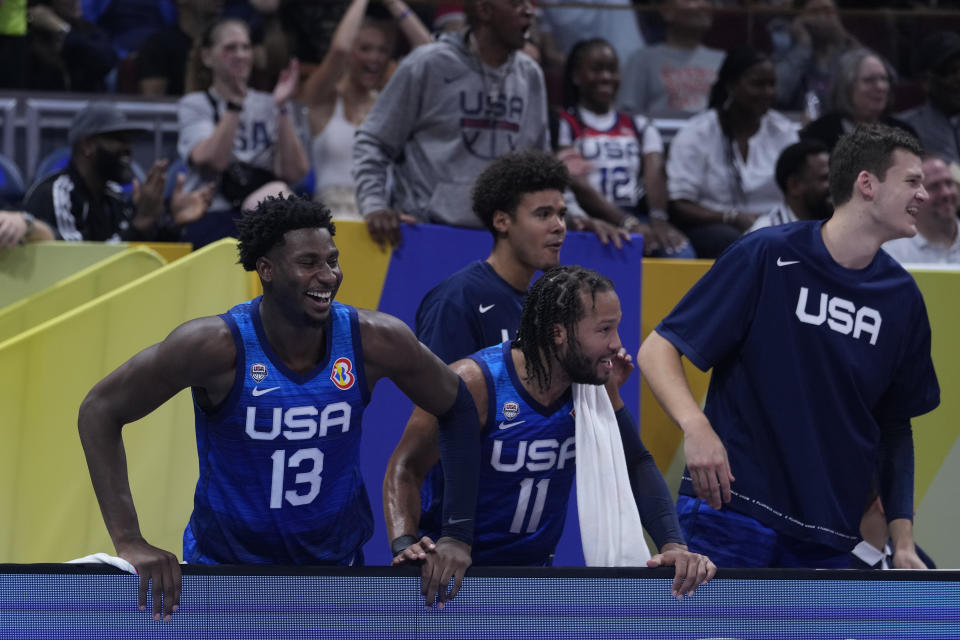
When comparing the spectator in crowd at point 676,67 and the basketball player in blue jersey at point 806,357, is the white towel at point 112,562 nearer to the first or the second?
the basketball player in blue jersey at point 806,357

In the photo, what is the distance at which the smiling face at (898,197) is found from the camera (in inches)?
159

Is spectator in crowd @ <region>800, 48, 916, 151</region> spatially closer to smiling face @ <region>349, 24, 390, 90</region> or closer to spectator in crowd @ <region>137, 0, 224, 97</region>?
smiling face @ <region>349, 24, 390, 90</region>

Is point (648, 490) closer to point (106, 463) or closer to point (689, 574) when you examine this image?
point (689, 574)

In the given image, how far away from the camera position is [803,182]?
6.11 m

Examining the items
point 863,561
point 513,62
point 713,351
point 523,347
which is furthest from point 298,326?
point 513,62

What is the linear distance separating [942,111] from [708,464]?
4.89 m

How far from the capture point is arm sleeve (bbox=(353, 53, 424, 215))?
550 cm

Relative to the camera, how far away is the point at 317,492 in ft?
11.7

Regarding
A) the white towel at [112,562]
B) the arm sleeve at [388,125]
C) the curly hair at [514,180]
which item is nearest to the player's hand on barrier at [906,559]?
the curly hair at [514,180]

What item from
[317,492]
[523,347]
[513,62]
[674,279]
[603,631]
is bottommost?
[603,631]

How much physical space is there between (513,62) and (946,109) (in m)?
3.41

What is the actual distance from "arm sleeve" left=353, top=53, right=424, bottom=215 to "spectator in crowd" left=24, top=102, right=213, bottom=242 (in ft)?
4.33

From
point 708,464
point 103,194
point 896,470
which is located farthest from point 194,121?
point 896,470

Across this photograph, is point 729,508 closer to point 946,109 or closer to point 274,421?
point 274,421
